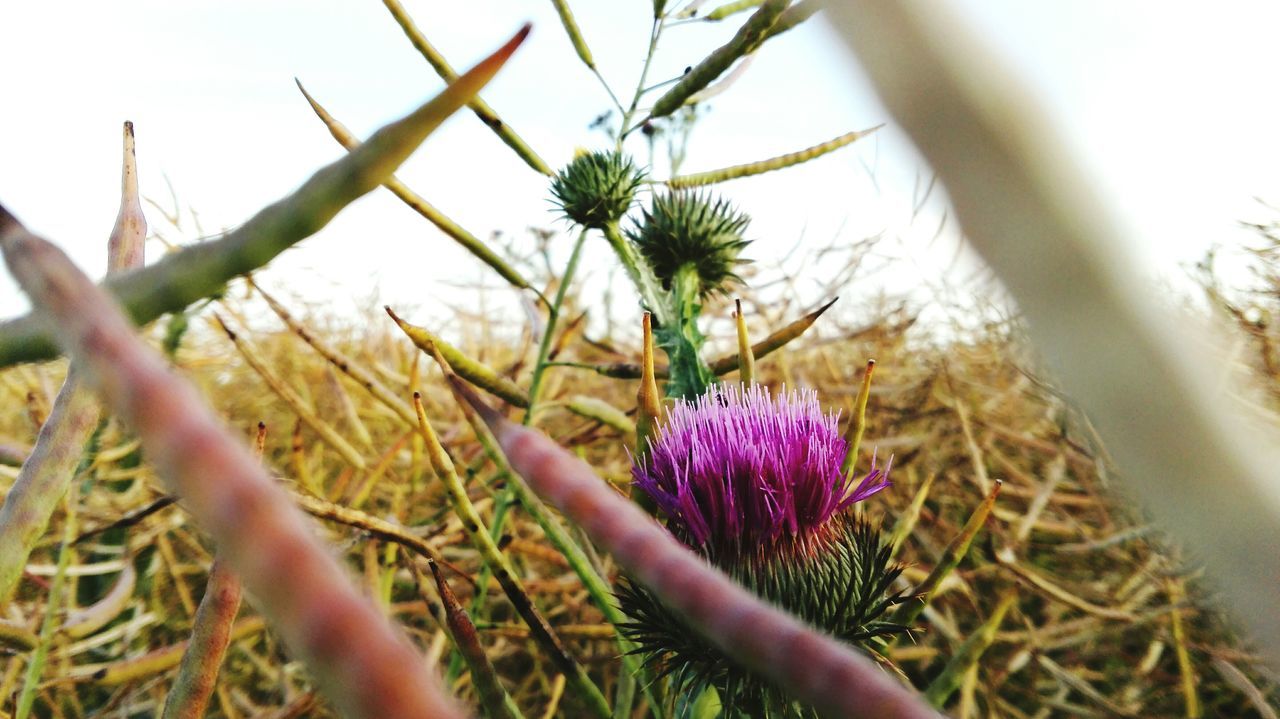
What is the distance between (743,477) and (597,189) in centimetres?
40

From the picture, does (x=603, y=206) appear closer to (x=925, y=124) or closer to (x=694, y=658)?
(x=694, y=658)

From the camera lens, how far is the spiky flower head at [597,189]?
85 centimetres

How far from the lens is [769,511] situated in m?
0.62

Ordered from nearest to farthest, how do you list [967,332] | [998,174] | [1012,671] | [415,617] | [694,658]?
[998,174] < [694,658] < [1012,671] < [415,617] < [967,332]

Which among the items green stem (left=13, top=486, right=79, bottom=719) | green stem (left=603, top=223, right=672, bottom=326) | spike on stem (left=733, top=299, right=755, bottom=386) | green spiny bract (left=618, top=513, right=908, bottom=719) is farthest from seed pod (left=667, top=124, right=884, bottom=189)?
green stem (left=13, top=486, right=79, bottom=719)

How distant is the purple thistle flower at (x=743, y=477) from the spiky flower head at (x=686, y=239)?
1.03 feet

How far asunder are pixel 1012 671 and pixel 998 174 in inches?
45.0

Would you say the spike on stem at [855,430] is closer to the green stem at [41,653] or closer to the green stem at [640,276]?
the green stem at [640,276]

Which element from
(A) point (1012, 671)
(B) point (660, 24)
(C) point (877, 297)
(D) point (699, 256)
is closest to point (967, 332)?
(C) point (877, 297)

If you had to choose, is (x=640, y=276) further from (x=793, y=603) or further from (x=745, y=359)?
(x=793, y=603)

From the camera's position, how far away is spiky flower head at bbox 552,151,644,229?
85 cm

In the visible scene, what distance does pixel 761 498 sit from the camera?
2.03 feet

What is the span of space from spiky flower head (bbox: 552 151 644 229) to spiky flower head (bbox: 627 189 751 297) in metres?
0.05

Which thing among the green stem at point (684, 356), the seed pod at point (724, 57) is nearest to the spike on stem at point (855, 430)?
the green stem at point (684, 356)
